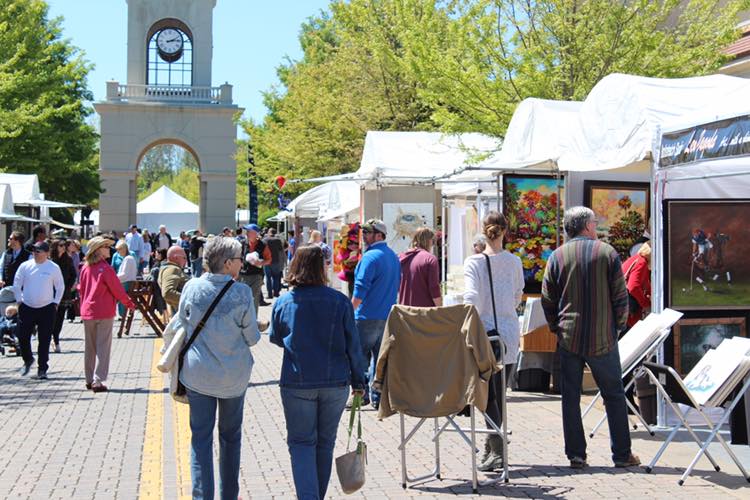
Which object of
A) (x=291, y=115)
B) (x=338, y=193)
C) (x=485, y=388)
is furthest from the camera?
(x=291, y=115)

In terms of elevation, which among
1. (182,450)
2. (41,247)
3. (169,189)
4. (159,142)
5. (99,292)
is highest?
(159,142)

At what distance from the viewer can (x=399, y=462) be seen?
8.30 m

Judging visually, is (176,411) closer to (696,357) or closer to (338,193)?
(696,357)

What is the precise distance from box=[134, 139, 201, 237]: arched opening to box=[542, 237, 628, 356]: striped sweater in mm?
52131

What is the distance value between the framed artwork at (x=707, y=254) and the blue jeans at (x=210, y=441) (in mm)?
4891

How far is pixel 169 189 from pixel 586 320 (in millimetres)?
56982

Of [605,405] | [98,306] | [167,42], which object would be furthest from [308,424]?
[167,42]

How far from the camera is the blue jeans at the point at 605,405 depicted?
7949 millimetres

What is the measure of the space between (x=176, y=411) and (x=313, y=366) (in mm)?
5163

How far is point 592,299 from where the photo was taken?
25.8 ft

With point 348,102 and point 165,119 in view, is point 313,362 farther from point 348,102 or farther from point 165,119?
point 165,119

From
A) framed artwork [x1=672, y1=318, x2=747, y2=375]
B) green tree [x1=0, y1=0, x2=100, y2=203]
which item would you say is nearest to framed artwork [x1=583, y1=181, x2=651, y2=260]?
framed artwork [x1=672, y1=318, x2=747, y2=375]

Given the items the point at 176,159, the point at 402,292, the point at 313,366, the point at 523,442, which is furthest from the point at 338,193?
the point at 176,159

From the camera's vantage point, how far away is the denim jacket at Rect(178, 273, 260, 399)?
21.2 ft
